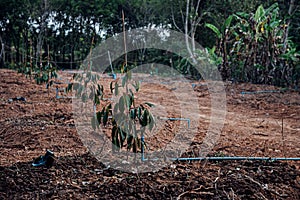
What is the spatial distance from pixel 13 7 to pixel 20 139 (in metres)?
11.0

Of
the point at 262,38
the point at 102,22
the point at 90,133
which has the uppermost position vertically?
the point at 102,22

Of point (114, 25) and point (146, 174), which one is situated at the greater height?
point (114, 25)

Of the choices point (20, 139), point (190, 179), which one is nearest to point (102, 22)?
point (20, 139)

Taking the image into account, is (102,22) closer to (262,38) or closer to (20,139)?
(262,38)

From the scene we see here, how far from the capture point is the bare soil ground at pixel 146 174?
5.73 ft

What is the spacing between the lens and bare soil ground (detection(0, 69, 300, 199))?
1746 millimetres

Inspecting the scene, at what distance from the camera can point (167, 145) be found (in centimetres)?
255

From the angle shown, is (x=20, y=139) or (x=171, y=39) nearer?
(x=20, y=139)

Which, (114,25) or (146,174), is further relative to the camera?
(114,25)

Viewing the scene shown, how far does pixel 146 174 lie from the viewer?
1.96 meters

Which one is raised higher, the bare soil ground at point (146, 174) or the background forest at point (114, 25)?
the background forest at point (114, 25)

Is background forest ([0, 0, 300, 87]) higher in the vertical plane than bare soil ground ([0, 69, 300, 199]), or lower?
higher

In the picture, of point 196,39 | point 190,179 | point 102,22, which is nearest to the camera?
point 190,179

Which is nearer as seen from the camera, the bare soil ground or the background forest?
the bare soil ground
